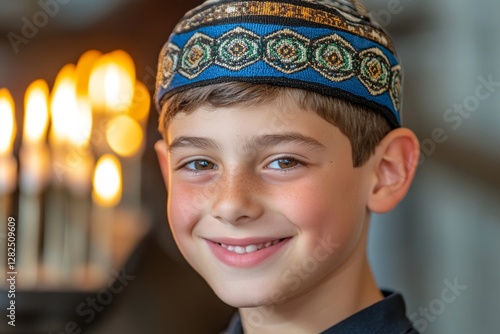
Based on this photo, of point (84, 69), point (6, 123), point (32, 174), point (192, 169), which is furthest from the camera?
point (84, 69)

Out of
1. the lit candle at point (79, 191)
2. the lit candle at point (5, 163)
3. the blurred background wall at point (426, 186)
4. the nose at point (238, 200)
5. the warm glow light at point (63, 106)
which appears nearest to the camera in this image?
the nose at point (238, 200)

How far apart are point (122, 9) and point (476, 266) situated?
1.28 m

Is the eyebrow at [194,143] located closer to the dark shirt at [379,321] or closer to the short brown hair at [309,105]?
the short brown hair at [309,105]

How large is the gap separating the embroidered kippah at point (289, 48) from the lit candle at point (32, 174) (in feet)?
3.32

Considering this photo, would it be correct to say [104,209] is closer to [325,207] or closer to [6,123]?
[6,123]

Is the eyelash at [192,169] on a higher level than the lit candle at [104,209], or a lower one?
higher

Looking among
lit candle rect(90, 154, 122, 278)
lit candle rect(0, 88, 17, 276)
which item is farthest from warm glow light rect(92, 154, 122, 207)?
lit candle rect(0, 88, 17, 276)

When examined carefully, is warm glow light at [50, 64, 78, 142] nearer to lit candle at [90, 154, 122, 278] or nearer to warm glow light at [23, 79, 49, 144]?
warm glow light at [23, 79, 49, 144]

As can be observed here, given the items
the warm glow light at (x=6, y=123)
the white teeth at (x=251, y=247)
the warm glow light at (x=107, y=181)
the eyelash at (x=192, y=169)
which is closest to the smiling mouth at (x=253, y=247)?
the white teeth at (x=251, y=247)

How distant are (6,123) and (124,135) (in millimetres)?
410

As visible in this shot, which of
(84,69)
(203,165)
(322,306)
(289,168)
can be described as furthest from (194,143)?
(84,69)

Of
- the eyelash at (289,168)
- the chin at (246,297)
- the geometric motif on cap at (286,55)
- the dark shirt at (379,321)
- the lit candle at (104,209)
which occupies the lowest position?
the lit candle at (104,209)

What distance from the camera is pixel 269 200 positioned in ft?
3.42

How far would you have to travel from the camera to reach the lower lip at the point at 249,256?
3.48 feet
